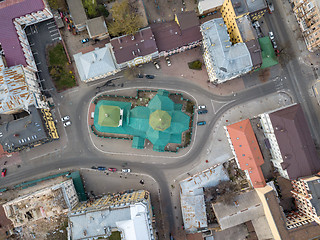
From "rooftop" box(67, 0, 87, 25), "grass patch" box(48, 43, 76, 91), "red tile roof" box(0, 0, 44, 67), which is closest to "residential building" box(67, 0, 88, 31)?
"rooftop" box(67, 0, 87, 25)

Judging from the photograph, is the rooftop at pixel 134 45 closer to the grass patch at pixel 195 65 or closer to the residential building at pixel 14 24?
the grass patch at pixel 195 65

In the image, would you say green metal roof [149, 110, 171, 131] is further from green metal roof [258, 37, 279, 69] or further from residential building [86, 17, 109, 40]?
green metal roof [258, 37, 279, 69]

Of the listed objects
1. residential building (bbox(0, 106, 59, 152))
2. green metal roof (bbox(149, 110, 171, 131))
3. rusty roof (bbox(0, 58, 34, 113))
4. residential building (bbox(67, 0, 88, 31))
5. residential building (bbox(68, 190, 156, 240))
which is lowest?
residential building (bbox(68, 190, 156, 240))

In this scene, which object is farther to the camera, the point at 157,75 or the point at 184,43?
the point at 157,75

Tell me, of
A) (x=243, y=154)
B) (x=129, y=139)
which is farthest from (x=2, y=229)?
(x=243, y=154)

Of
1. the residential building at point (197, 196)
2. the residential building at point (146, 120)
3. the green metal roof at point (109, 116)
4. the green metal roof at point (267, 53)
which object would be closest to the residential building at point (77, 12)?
the residential building at point (146, 120)

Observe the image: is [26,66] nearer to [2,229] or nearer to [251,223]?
[2,229]
